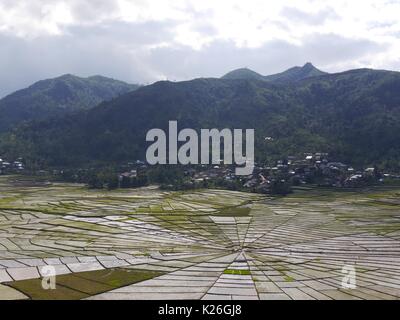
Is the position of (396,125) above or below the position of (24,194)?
above

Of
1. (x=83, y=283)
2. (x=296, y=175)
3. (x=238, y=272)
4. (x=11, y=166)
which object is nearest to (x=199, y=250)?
(x=238, y=272)

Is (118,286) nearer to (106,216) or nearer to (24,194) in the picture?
(106,216)

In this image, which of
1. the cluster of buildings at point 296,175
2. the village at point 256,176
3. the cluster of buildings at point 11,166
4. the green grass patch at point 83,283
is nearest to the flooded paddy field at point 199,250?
the green grass patch at point 83,283

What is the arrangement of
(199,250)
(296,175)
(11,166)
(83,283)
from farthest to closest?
(11,166) → (296,175) → (199,250) → (83,283)

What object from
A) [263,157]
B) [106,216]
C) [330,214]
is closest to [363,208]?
[330,214]

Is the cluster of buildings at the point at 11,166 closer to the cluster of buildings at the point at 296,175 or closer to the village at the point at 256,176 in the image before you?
the village at the point at 256,176

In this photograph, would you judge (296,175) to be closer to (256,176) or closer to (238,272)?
(256,176)
